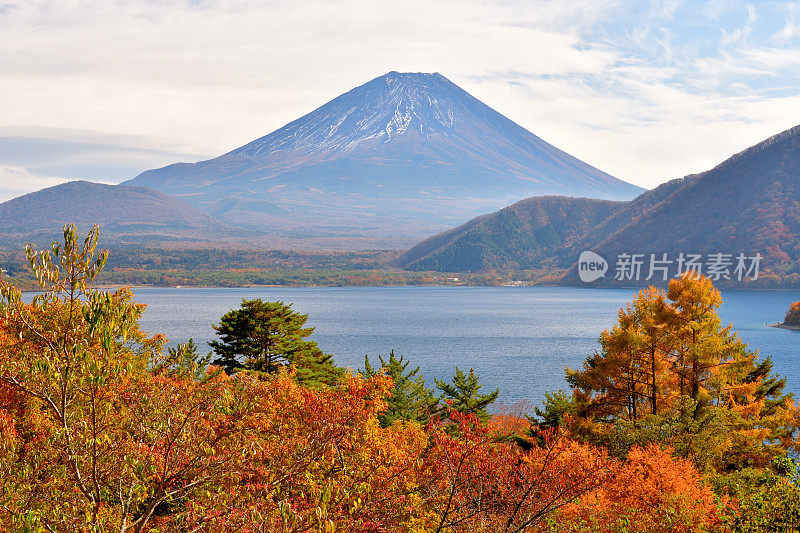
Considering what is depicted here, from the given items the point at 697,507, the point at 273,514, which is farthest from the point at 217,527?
the point at 697,507

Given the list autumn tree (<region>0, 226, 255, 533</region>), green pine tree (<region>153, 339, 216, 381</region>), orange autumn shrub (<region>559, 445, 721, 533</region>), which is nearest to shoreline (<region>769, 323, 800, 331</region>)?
green pine tree (<region>153, 339, 216, 381</region>)

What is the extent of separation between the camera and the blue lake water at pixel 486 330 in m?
70.6

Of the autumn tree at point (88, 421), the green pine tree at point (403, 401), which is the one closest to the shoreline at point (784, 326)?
the green pine tree at point (403, 401)

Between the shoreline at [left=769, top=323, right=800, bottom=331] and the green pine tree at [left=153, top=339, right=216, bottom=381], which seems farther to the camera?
the shoreline at [left=769, top=323, right=800, bottom=331]

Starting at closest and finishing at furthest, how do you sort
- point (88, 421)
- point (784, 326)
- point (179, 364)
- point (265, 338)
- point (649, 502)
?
point (88, 421) < point (649, 502) < point (179, 364) < point (265, 338) < point (784, 326)

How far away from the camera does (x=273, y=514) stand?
7.70 metres

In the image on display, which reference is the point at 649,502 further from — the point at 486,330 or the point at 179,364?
the point at 486,330

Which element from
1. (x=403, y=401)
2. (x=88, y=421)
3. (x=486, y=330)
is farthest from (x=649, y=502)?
(x=486, y=330)

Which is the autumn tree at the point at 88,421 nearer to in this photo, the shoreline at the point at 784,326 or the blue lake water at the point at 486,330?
the blue lake water at the point at 486,330

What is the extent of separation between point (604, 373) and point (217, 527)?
1915cm

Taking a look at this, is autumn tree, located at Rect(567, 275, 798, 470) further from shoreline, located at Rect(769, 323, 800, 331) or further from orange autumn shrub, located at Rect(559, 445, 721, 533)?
shoreline, located at Rect(769, 323, 800, 331)

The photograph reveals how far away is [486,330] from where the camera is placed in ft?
367

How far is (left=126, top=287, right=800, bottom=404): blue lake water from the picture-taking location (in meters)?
70.6

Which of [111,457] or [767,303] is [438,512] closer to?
[111,457]
